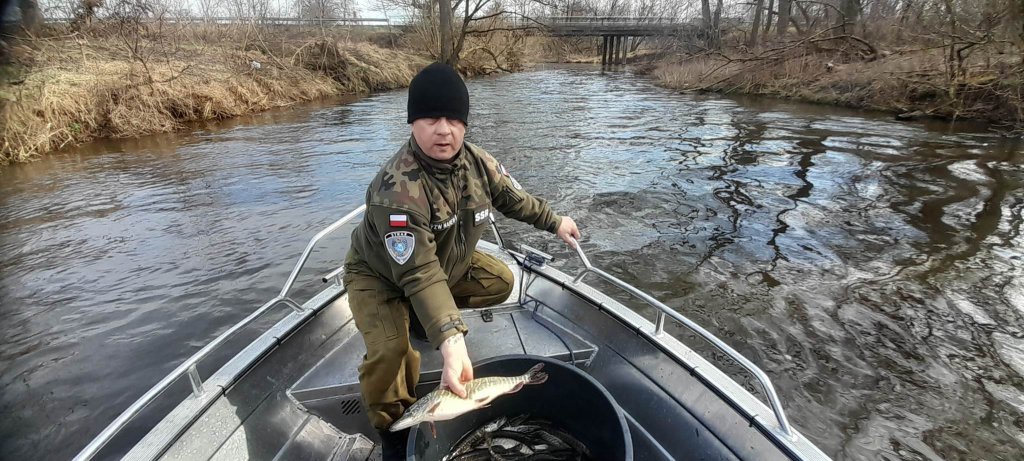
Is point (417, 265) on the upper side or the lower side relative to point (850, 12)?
lower

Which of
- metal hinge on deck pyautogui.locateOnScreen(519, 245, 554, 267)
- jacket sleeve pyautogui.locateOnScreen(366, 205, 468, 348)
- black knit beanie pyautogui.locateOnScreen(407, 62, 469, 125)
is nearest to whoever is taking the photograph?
jacket sleeve pyautogui.locateOnScreen(366, 205, 468, 348)

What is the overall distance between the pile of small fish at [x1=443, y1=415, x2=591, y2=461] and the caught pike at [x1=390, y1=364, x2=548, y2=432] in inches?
19.5

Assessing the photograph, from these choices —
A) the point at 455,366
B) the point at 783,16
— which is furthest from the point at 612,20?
the point at 455,366

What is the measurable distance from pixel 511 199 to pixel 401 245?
0.84 metres

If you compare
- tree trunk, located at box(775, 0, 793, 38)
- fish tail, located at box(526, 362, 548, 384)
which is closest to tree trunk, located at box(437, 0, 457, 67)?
tree trunk, located at box(775, 0, 793, 38)

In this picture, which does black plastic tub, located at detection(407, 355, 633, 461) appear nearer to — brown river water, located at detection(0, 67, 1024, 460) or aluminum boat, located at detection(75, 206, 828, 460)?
aluminum boat, located at detection(75, 206, 828, 460)

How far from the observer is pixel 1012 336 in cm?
390

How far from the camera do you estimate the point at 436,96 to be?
195cm

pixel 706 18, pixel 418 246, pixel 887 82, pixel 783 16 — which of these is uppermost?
pixel 706 18

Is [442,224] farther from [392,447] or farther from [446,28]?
[446,28]

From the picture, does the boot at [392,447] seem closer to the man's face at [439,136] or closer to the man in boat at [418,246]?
the man in boat at [418,246]

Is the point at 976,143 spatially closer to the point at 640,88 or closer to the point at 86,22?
the point at 640,88

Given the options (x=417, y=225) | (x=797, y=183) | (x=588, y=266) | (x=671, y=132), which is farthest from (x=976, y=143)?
(x=417, y=225)

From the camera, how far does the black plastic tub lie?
1937mm
